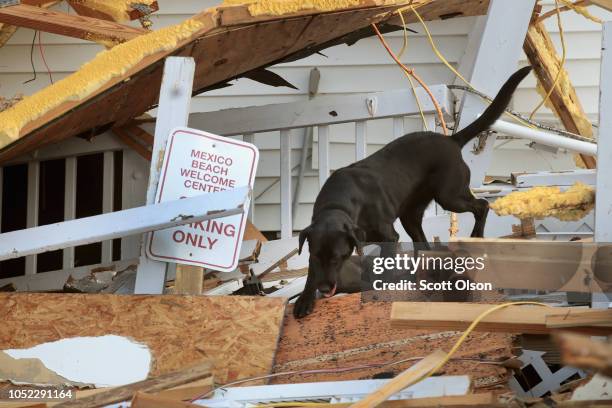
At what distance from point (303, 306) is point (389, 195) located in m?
0.76

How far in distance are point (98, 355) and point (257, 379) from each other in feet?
2.12

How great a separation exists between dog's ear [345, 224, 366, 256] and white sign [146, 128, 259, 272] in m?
0.46

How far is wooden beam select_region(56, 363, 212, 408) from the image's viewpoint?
3.19m

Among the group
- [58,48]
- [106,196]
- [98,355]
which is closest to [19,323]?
[98,355]

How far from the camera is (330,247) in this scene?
4141mm

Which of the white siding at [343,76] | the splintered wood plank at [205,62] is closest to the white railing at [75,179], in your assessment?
the splintered wood plank at [205,62]

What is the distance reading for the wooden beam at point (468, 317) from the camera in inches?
116

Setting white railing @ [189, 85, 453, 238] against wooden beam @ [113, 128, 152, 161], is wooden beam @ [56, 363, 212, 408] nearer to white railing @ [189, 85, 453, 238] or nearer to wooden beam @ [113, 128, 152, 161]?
white railing @ [189, 85, 453, 238]

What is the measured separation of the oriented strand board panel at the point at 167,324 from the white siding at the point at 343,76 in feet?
10.7

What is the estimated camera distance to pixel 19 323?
12.7ft

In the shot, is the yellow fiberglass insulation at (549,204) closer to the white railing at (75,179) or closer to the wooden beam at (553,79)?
the wooden beam at (553,79)

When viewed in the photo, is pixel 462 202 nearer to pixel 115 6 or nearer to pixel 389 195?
pixel 389 195

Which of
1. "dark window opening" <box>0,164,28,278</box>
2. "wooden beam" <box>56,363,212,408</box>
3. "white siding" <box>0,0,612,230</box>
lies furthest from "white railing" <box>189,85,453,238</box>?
"wooden beam" <box>56,363,212,408</box>

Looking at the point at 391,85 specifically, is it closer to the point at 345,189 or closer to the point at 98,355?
the point at 345,189
